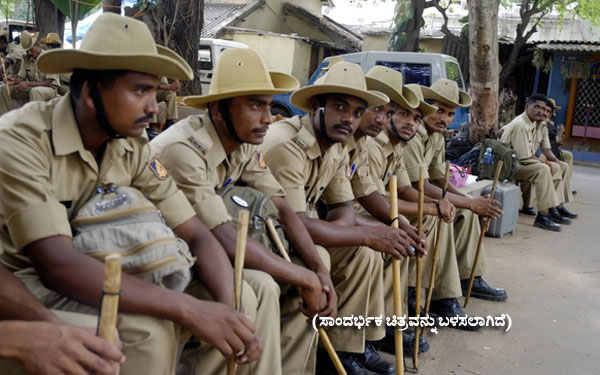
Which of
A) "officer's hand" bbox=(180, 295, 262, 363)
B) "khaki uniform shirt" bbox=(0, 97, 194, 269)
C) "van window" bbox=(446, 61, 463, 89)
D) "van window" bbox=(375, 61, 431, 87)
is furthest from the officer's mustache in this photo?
"van window" bbox=(446, 61, 463, 89)

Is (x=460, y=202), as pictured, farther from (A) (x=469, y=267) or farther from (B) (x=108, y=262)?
(B) (x=108, y=262)

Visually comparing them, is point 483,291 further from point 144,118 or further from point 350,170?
point 144,118

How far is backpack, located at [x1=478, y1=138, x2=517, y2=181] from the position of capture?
728 cm

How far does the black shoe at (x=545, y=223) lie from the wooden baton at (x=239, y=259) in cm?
608

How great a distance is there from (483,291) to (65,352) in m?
3.82

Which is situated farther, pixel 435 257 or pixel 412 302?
pixel 412 302

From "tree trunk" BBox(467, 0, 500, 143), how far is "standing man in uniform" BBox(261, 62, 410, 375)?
524 centimetres

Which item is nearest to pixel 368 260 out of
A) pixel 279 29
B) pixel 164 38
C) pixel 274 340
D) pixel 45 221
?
pixel 274 340

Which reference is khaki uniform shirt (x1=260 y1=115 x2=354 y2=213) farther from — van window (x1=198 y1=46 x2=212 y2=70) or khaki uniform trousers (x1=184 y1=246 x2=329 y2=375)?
van window (x1=198 y1=46 x2=212 y2=70)

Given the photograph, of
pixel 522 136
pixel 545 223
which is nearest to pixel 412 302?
pixel 545 223

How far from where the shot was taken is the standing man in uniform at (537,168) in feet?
24.8

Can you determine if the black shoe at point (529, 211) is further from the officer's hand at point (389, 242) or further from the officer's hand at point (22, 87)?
the officer's hand at point (22, 87)

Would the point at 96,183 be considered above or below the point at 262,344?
above

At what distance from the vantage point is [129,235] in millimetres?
2029
